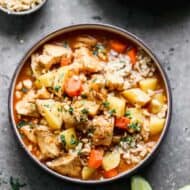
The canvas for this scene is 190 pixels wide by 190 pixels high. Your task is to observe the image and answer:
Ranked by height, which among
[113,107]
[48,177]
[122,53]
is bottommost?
[48,177]

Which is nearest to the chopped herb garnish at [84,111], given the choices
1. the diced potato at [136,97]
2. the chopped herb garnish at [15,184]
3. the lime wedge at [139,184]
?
the diced potato at [136,97]

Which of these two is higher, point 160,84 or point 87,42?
point 87,42

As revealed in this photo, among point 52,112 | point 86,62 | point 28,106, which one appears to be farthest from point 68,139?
point 86,62

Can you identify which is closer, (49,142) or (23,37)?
(49,142)

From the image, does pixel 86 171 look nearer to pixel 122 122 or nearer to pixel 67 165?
pixel 67 165

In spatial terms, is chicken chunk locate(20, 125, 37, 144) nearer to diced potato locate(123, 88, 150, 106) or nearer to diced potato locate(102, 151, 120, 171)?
diced potato locate(102, 151, 120, 171)

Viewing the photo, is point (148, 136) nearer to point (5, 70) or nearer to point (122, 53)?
point (122, 53)

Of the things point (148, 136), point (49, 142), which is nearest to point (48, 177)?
Result: point (49, 142)

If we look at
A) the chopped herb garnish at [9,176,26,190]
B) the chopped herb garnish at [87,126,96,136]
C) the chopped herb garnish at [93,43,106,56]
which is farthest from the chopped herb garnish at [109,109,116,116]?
the chopped herb garnish at [9,176,26,190]
